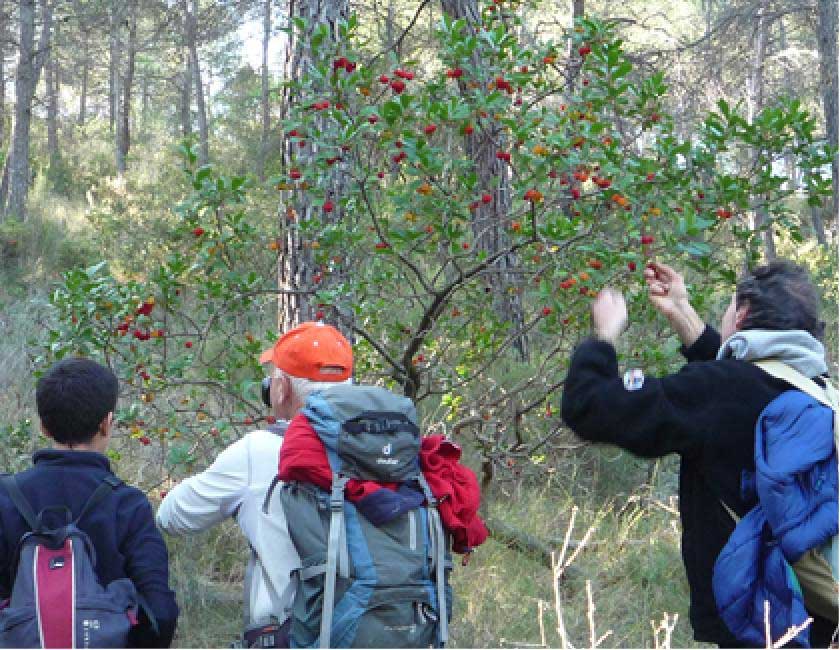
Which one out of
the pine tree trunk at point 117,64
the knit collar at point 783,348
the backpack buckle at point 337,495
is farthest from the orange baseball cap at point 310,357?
the pine tree trunk at point 117,64

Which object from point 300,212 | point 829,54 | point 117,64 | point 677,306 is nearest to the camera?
point 677,306

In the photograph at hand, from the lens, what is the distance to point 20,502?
2.54m

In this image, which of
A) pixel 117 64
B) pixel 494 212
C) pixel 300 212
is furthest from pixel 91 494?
pixel 117 64

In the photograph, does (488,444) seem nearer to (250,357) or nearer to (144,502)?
(250,357)

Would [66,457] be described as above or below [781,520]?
above

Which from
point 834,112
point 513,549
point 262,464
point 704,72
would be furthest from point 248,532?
point 704,72

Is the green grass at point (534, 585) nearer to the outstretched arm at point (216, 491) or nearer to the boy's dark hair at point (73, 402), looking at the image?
the outstretched arm at point (216, 491)

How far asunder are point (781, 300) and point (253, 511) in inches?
62.1

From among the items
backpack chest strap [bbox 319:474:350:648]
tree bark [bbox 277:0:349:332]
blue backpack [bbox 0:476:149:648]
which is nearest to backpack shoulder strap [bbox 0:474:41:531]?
blue backpack [bbox 0:476:149:648]

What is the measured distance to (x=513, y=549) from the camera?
5.36 m

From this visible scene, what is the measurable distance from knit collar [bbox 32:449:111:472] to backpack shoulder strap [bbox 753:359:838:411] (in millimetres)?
1824

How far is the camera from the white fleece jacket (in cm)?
263

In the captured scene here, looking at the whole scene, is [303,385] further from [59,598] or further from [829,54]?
[829,54]

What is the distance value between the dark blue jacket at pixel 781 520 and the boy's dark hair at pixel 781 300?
0.25 m
